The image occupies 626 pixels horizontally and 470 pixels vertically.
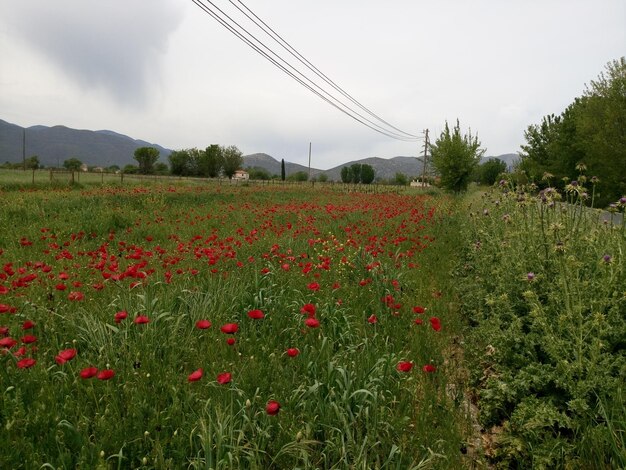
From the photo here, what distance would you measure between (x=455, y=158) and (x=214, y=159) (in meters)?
62.7

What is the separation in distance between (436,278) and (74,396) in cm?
465

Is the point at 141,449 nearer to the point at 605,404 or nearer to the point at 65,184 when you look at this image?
the point at 605,404

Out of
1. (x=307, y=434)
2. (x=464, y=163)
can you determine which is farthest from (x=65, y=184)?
(x=464, y=163)

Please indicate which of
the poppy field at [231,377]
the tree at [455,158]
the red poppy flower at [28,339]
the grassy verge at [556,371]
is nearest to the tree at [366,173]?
the tree at [455,158]

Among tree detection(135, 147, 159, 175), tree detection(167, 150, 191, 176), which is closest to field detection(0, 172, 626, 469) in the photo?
tree detection(167, 150, 191, 176)

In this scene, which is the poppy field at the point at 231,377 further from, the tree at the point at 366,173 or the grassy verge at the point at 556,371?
the tree at the point at 366,173

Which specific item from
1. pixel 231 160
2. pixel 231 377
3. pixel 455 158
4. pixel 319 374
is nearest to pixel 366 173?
pixel 231 160

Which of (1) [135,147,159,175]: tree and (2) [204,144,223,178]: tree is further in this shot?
(1) [135,147,159,175]: tree

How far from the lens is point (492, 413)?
245 cm

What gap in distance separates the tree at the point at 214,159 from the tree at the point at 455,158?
6105cm

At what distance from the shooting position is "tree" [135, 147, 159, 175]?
87562mm

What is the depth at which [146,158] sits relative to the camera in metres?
88.8

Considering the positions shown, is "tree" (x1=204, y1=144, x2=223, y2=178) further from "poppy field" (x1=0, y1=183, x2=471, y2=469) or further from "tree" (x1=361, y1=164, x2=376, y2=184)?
"poppy field" (x1=0, y1=183, x2=471, y2=469)

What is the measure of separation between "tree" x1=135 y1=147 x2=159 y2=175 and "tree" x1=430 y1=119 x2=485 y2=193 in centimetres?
7779
